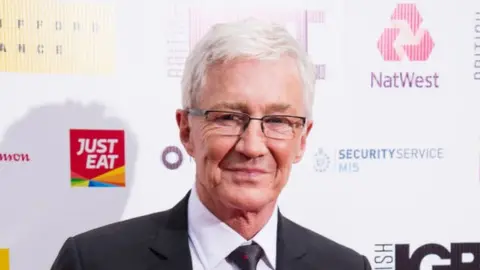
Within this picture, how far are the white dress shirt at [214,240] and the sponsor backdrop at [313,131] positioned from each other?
0.48 meters

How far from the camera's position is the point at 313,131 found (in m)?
1.57

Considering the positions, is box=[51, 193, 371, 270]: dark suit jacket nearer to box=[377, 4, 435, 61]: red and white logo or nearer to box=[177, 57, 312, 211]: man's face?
box=[177, 57, 312, 211]: man's face

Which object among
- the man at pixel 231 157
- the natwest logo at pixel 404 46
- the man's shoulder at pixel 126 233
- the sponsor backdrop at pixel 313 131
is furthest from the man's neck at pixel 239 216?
the natwest logo at pixel 404 46

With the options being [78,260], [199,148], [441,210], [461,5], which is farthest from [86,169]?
[461,5]

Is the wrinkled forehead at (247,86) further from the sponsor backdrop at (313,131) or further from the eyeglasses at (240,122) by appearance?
the sponsor backdrop at (313,131)

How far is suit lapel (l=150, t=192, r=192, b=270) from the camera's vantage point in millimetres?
1011

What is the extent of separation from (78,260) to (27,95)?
65 centimetres

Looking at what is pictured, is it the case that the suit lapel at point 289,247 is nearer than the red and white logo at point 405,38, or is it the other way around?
the suit lapel at point 289,247

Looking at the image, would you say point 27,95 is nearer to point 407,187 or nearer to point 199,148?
point 199,148

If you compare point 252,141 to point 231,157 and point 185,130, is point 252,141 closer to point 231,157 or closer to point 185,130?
Result: point 231,157

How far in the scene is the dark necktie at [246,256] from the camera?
1.01 metres

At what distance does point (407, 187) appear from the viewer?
161 centimetres

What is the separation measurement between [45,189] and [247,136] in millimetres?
837

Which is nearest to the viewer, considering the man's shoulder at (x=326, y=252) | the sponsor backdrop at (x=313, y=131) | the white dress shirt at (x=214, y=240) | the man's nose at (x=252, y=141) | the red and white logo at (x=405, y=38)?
the man's nose at (x=252, y=141)
